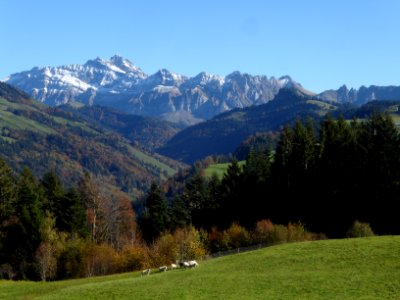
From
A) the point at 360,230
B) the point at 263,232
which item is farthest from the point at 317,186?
the point at 360,230

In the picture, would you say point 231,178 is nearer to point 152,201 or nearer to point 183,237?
point 152,201

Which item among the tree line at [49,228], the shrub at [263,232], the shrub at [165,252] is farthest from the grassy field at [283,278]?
the tree line at [49,228]

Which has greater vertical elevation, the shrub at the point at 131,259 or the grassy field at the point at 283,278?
the grassy field at the point at 283,278

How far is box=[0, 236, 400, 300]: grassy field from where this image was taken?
140 ft

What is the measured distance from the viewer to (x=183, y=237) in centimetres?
8919

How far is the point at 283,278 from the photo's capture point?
47625mm

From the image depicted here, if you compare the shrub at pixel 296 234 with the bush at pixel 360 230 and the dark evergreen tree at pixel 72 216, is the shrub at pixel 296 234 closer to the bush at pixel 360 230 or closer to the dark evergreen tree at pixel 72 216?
the bush at pixel 360 230

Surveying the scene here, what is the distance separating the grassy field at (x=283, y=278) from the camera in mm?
42750

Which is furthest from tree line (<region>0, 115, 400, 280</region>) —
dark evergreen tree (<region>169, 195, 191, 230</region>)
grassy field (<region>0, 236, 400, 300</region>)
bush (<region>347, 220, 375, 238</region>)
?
grassy field (<region>0, 236, 400, 300</region>)

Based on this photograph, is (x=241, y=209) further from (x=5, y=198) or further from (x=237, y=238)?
(x=5, y=198)

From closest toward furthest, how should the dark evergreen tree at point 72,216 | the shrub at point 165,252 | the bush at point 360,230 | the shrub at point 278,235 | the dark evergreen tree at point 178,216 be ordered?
the bush at point 360,230
the shrub at point 278,235
the shrub at point 165,252
the dark evergreen tree at point 72,216
the dark evergreen tree at point 178,216

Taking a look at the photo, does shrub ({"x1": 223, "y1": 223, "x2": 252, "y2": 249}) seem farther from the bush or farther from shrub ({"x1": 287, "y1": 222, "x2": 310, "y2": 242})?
the bush

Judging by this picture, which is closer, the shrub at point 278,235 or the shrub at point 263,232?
the shrub at point 278,235

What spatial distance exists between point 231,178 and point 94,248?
1486 inches
